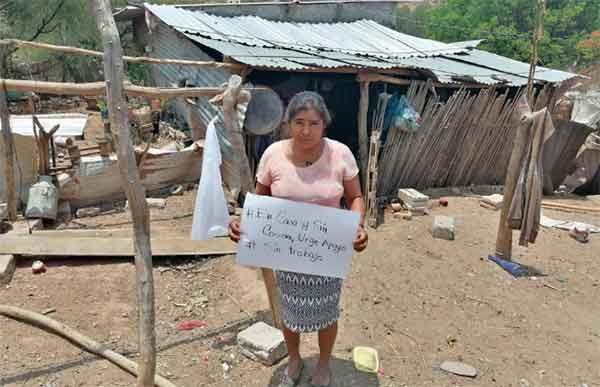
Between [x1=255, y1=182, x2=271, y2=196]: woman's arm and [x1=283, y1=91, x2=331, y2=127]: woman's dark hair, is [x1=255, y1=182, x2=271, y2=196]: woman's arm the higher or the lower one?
the lower one


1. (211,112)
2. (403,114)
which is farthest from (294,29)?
(403,114)

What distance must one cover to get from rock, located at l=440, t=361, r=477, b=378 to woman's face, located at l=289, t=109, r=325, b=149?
6.86 ft

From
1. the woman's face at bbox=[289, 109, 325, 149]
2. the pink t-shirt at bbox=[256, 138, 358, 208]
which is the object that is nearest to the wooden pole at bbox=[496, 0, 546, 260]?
the pink t-shirt at bbox=[256, 138, 358, 208]

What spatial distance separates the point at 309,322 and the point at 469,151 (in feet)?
20.7

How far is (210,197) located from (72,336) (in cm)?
154

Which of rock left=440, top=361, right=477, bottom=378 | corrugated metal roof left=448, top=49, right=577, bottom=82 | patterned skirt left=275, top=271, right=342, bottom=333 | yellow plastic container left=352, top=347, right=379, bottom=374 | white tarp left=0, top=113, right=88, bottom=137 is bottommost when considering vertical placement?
rock left=440, top=361, right=477, bottom=378

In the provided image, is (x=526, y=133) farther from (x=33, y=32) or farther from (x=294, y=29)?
(x=33, y=32)

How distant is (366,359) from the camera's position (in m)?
3.29

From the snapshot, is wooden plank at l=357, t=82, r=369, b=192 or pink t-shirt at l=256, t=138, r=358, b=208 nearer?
pink t-shirt at l=256, t=138, r=358, b=208

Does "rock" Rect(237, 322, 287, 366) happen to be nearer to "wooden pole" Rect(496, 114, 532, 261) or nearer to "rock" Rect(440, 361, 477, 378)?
"rock" Rect(440, 361, 477, 378)

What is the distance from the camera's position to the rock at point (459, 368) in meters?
3.25

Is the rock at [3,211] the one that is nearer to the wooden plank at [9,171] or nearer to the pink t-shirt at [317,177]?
the wooden plank at [9,171]

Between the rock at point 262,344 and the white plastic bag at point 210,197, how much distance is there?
85 cm

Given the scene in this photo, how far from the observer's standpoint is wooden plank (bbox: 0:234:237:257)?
4.61 m
